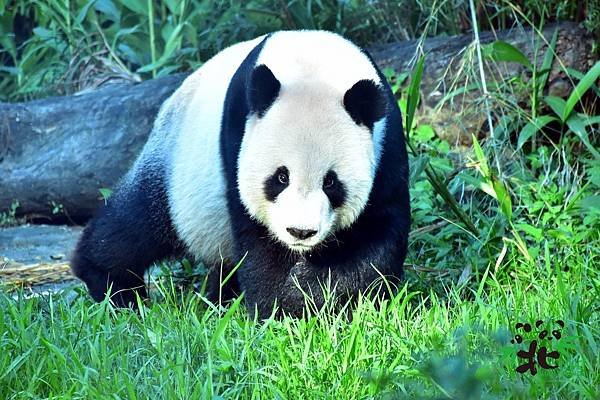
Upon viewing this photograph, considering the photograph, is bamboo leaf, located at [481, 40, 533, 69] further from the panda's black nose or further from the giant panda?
the panda's black nose

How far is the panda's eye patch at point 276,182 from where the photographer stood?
4.34 m

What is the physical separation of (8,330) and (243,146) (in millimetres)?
1270

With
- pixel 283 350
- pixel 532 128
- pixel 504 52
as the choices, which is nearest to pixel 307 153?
pixel 283 350

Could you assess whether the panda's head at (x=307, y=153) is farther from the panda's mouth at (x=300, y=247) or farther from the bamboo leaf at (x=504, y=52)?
the bamboo leaf at (x=504, y=52)

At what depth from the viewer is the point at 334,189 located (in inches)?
173

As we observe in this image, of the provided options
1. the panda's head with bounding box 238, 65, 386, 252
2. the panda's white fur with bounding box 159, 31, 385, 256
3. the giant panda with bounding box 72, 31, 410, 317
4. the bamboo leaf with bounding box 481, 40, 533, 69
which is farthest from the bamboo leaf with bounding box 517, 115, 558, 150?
the panda's head with bounding box 238, 65, 386, 252

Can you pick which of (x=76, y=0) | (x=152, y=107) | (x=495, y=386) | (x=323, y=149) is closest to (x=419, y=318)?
(x=323, y=149)

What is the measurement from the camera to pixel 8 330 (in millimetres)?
4219

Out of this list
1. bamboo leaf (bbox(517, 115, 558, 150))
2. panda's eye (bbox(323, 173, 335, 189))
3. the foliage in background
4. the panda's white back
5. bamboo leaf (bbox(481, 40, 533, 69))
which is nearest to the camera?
panda's eye (bbox(323, 173, 335, 189))

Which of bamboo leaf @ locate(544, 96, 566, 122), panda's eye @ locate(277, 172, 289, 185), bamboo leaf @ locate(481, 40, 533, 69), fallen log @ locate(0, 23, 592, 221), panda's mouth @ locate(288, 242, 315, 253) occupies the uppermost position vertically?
panda's eye @ locate(277, 172, 289, 185)

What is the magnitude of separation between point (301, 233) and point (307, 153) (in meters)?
0.34

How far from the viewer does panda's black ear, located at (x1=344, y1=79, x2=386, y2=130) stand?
4.38m

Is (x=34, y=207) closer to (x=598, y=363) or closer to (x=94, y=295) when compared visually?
(x=94, y=295)

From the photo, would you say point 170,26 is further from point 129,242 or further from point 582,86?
point 582,86
